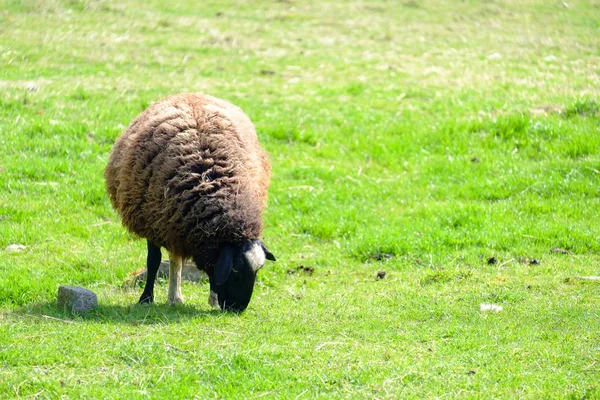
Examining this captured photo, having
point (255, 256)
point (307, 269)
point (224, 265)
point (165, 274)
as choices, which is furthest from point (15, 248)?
point (307, 269)

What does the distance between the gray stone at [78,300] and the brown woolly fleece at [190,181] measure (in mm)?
976

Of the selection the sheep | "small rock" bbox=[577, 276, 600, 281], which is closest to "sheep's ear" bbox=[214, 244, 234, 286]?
the sheep

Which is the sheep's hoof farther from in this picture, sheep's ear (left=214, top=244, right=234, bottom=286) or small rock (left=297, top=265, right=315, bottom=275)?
small rock (left=297, top=265, right=315, bottom=275)

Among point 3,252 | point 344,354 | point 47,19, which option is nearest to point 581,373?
point 344,354

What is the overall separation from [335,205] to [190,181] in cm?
415

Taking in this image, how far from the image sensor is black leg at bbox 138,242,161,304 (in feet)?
28.7

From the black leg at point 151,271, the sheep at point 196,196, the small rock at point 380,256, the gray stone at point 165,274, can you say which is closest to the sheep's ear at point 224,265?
the sheep at point 196,196

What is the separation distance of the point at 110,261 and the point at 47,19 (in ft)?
35.8

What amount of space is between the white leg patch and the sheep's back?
0.13 meters

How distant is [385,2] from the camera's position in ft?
85.4

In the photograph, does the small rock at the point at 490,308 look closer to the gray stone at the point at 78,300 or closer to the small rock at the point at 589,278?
the small rock at the point at 589,278

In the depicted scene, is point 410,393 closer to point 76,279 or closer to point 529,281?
point 529,281

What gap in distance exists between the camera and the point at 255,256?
8.29 m

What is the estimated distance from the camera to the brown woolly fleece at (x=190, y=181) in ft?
26.9
